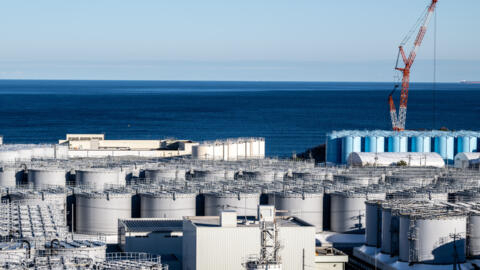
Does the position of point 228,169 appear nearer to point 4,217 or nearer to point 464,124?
point 4,217

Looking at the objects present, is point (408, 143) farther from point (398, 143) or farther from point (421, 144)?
point (421, 144)

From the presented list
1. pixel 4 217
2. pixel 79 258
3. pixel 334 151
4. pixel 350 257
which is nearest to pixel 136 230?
pixel 4 217

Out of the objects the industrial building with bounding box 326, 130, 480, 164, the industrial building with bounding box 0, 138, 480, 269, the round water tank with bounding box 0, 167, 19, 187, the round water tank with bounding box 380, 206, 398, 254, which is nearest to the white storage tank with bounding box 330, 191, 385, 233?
the industrial building with bounding box 0, 138, 480, 269

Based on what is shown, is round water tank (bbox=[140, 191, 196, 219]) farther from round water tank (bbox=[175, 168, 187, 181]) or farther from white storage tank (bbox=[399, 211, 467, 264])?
white storage tank (bbox=[399, 211, 467, 264])

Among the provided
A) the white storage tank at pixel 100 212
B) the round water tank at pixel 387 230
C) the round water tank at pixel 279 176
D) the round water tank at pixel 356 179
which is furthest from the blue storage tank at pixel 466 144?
the round water tank at pixel 387 230

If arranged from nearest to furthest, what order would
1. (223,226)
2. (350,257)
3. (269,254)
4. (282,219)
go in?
(269,254) → (223,226) → (282,219) → (350,257)
